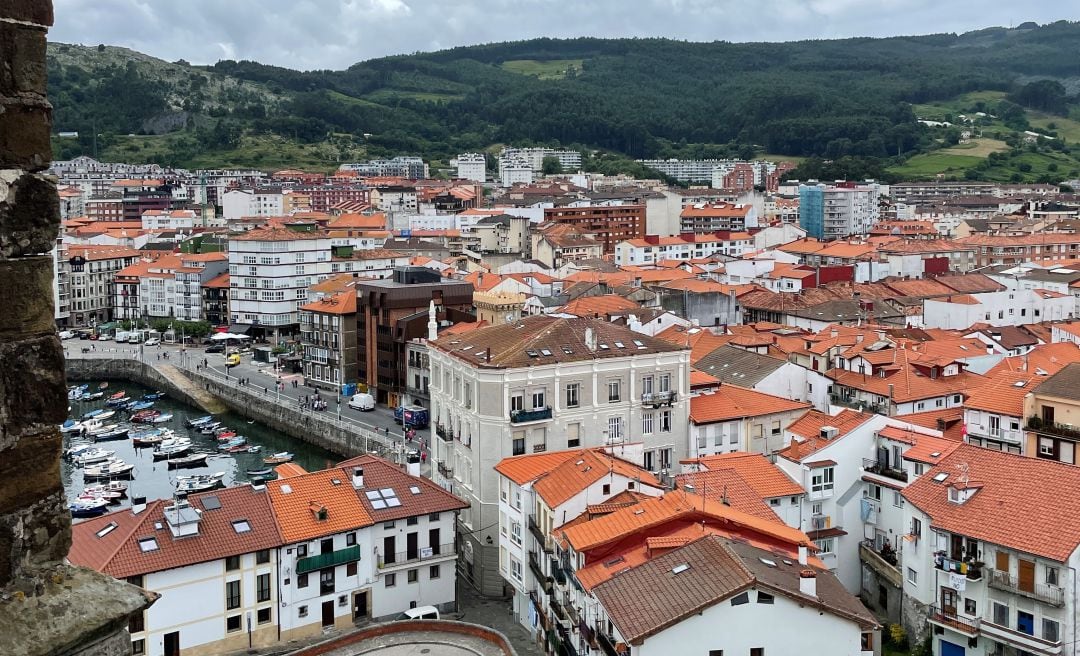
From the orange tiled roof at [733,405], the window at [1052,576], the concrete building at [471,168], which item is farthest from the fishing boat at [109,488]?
the concrete building at [471,168]

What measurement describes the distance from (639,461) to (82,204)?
355ft

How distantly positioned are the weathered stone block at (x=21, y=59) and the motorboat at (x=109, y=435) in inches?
1834

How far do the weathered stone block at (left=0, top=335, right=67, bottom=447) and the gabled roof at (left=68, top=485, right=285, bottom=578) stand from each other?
17.4m

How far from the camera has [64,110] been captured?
6024 inches

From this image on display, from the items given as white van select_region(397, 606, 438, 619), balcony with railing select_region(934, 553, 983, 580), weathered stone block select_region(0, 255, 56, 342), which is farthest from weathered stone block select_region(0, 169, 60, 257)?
white van select_region(397, 606, 438, 619)

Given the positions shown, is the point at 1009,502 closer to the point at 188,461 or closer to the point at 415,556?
the point at 415,556

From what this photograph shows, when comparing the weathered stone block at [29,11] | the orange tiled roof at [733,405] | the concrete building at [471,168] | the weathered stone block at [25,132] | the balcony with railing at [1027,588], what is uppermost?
the concrete building at [471,168]

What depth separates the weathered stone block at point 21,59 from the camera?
309 cm

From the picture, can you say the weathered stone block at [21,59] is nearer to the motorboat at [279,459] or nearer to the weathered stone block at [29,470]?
the weathered stone block at [29,470]

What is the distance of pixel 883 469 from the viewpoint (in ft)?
79.7

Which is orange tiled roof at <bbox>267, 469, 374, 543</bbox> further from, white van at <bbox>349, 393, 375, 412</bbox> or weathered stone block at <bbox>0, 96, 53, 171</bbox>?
white van at <bbox>349, 393, 375, 412</bbox>

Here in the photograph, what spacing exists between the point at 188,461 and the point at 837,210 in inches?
3024

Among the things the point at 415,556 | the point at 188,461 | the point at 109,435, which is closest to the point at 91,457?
the point at 188,461

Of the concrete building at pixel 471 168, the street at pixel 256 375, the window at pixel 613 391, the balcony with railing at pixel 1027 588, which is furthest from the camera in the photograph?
the concrete building at pixel 471 168
